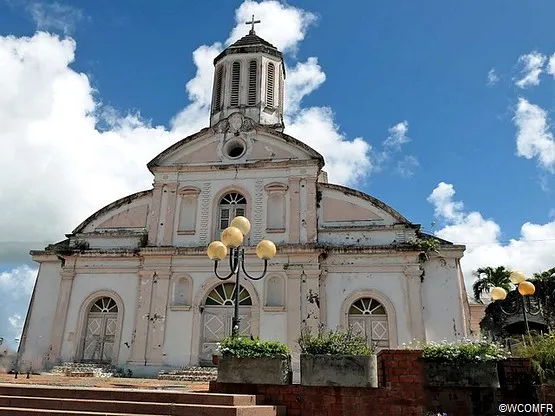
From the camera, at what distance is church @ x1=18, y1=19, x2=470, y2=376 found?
1758cm

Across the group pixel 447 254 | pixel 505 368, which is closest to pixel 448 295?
pixel 447 254

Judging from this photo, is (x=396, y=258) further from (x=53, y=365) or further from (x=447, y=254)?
(x=53, y=365)

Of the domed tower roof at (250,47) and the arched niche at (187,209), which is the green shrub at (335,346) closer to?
the arched niche at (187,209)

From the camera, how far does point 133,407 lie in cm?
751

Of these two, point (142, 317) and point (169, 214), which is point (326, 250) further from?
point (142, 317)

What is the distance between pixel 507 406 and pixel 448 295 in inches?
399

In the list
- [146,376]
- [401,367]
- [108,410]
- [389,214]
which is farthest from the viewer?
[389,214]

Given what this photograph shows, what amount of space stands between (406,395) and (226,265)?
11.4 metres

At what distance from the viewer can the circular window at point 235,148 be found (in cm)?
2047

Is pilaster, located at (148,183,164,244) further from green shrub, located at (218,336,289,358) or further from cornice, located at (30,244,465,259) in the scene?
green shrub, located at (218,336,289,358)

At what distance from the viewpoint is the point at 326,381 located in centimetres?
808

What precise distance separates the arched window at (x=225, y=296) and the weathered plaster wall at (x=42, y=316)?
248 inches

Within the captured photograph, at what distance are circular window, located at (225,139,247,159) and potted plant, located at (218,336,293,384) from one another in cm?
1265

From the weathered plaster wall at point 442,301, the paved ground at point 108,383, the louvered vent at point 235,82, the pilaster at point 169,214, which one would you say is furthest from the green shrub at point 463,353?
the louvered vent at point 235,82
